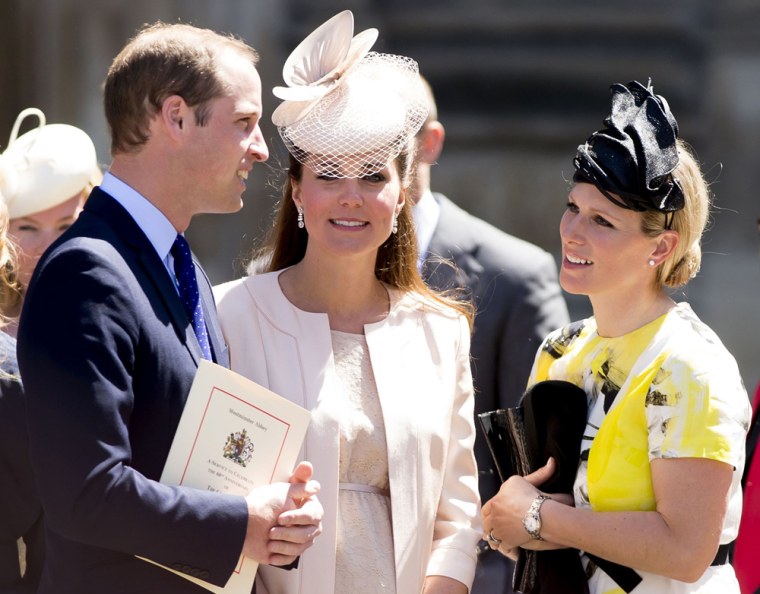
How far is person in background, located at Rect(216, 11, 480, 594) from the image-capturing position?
299 centimetres

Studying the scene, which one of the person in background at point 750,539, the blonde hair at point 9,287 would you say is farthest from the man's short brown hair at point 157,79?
the person in background at point 750,539

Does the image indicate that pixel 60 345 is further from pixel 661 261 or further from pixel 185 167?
pixel 661 261

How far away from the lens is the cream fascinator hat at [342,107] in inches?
121

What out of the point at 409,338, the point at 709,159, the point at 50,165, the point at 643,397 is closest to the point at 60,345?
the point at 409,338

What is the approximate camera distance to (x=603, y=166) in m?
2.94

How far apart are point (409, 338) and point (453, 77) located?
408cm

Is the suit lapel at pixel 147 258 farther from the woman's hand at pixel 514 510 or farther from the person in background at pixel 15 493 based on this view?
the woman's hand at pixel 514 510

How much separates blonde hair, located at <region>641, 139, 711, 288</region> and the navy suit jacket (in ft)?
3.59

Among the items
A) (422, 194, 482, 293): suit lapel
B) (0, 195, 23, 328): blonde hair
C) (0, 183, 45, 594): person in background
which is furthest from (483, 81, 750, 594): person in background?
(0, 195, 23, 328): blonde hair

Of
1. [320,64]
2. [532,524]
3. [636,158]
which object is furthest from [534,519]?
[320,64]

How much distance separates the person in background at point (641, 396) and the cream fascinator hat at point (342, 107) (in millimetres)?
471

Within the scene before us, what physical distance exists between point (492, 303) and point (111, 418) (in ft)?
6.24

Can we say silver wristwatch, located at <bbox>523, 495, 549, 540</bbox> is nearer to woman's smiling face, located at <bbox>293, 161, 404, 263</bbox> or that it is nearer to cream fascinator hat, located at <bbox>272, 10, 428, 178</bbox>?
woman's smiling face, located at <bbox>293, 161, 404, 263</bbox>

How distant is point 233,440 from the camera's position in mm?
2586
